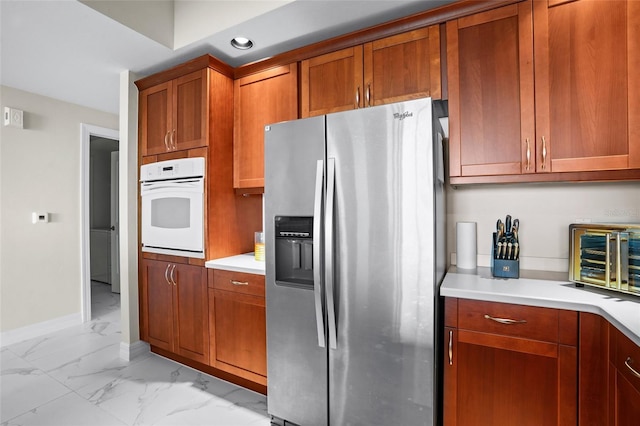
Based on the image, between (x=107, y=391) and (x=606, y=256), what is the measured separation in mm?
3028

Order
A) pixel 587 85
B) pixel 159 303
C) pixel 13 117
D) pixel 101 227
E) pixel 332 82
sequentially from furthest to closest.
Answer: pixel 101 227, pixel 13 117, pixel 159 303, pixel 332 82, pixel 587 85

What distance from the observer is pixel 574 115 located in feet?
4.98

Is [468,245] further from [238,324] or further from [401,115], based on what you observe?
[238,324]

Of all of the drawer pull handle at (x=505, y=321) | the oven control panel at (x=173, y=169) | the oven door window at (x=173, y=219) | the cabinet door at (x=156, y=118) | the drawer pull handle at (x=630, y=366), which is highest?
the cabinet door at (x=156, y=118)

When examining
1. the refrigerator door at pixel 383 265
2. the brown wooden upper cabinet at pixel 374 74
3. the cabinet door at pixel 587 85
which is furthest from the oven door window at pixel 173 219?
the cabinet door at pixel 587 85

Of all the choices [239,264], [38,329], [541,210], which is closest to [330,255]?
[239,264]

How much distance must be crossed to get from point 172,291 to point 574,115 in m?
2.77

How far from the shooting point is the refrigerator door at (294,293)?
165cm

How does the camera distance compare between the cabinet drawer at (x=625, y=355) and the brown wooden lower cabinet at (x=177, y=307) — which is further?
the brown wooden lower cabinet at (x=177, y=307)

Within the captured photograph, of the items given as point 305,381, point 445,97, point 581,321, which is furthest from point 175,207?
point 581,321

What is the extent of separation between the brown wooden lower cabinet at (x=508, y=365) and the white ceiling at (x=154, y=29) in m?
1.69

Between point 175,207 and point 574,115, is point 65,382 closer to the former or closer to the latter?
point 175,207

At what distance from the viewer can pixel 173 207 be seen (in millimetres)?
2477

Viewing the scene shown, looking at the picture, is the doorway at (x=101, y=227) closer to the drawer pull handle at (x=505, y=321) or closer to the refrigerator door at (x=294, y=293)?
the refrigerator door at (x=294, y=293)
